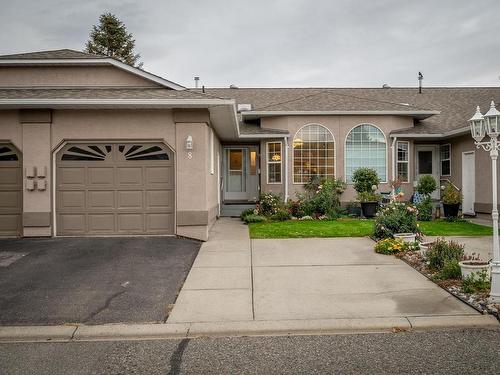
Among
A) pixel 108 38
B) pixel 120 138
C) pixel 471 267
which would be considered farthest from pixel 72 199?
pixel 108 38

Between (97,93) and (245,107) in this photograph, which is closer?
(97,93)

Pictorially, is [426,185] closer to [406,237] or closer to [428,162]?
[428,162]

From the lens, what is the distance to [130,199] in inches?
387

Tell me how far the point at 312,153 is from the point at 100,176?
8517 mm

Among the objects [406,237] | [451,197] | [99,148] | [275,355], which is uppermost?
[99,148]

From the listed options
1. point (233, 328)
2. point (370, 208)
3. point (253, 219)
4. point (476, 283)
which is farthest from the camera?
point (370, 208)

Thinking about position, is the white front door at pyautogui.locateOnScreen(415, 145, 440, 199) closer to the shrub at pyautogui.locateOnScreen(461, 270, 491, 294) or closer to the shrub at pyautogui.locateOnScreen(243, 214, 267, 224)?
the shrub at pyautogui.locateOnScreen(243, 214, 267, 224)

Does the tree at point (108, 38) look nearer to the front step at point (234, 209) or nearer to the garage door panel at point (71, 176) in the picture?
the front step at point (234, 209)

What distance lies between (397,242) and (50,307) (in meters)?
6.86

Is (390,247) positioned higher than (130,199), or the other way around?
(130,199)

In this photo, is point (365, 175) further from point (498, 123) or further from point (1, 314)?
point (1, 314)

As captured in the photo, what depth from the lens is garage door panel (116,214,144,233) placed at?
983 centimetres

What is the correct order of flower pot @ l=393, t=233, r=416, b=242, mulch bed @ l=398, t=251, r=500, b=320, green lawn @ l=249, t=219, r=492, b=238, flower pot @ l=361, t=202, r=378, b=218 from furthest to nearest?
flower pot @ l=361, t=202, r=378, b=218
green lawn @ l=249, t=219, r=492, b=238
flower pot @ l=393, t=233, r=416, b=242
mulch bed @ l=398, t=251, r=500, b=320

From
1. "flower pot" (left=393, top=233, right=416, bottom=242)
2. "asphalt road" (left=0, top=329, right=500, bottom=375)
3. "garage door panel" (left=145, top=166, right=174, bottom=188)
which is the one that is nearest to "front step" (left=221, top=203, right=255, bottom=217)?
"garage door panel" (left=145, top=166, right=174, bottom=188)
